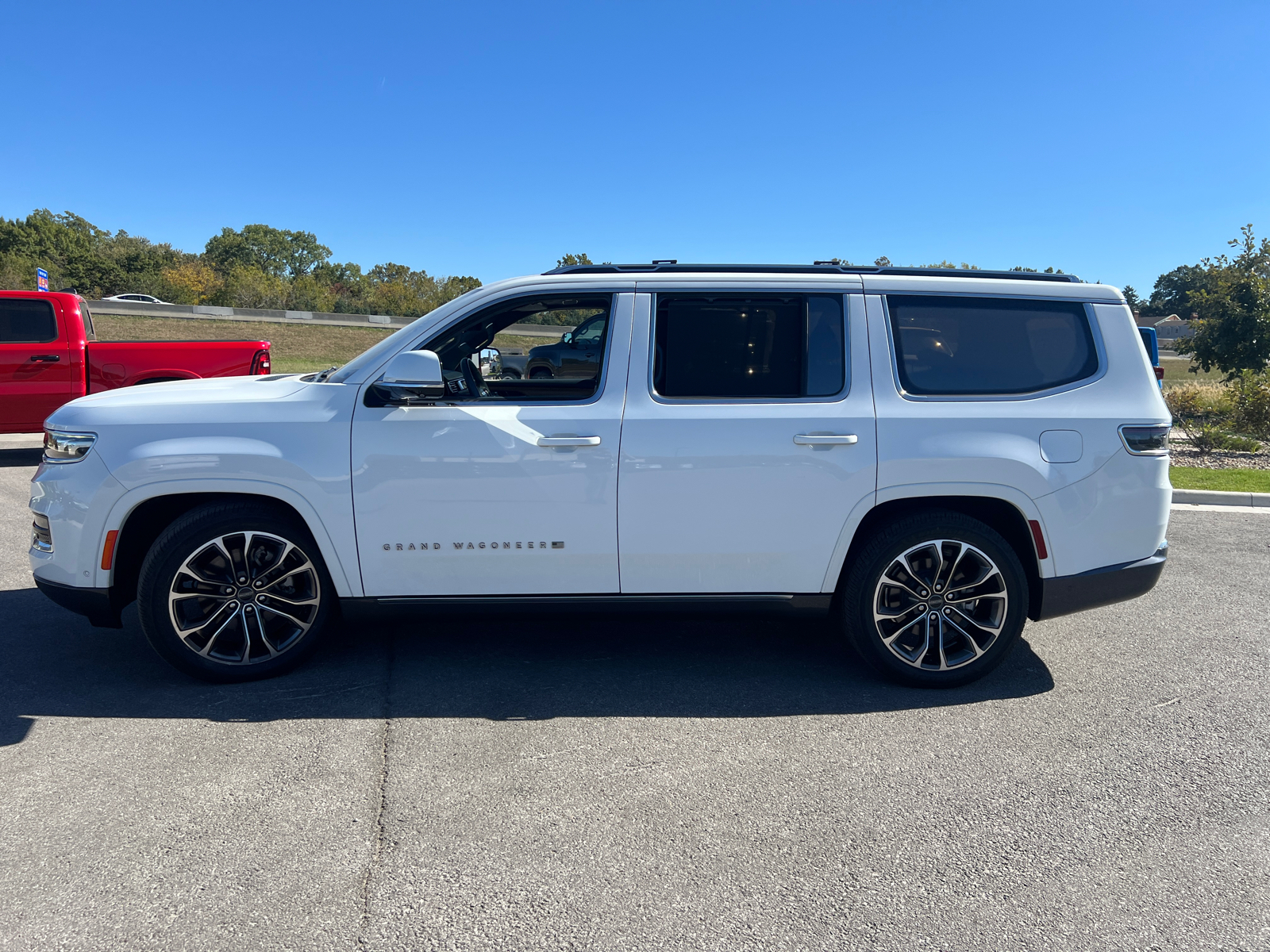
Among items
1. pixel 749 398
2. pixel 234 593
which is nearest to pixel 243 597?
pixel 234 593

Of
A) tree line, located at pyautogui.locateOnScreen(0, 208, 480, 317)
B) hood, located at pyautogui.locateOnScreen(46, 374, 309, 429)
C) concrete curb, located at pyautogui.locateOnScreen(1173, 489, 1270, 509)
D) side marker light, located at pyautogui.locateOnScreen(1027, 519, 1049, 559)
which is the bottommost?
concrete curb, located at pyautogui.locateOnScreen(1173, 489, 1270, 509)

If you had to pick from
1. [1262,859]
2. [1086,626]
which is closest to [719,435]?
[1262,859]

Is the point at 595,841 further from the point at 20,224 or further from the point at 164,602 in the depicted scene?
the point at 20,224

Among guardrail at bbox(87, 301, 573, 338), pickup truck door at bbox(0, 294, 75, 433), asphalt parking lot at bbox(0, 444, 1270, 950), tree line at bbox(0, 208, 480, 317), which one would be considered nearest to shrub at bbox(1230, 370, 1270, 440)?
asphalt parking lot at bbox(0, 444, 1270, 950)

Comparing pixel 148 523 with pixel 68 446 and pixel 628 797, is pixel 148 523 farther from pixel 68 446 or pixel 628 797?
pixel 628 797

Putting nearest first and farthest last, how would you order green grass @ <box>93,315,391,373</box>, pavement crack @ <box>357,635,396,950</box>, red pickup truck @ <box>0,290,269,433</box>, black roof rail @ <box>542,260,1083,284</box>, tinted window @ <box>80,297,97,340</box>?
pavement crack @ <box>357,635,396,950</box> → black roof rail @ <box>542,260,1083,284</box> → red pickup truck @ <box>0,290,269,433</box> → tinted window @ <box>80,297,97,340</box> → green grass @ <box>93,315,391,373</box>

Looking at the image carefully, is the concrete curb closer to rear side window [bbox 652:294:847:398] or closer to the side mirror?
rear side window [bbox 652:294:847:398]

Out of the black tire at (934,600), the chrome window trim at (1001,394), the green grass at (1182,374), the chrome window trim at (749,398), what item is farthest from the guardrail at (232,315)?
the black tire at (934,600)

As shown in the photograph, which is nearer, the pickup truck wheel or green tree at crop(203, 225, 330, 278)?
the pickup truck wheel

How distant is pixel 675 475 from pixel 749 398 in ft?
1.67

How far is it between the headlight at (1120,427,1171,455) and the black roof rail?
30.9 inches

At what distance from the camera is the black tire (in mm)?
4043

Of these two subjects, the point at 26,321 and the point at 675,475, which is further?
the point at 26,321

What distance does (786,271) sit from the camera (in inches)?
167
